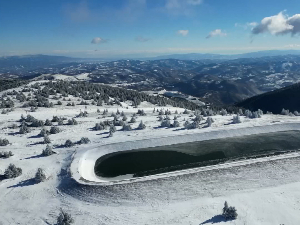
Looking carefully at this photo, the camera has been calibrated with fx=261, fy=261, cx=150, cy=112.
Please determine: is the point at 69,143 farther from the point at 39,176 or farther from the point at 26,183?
the point at 26,183

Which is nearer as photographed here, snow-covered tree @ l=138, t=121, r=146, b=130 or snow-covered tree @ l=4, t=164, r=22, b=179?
snow-covered tree @ l=4, t=164, r=22, b=179

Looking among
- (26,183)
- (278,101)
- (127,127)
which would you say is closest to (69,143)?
(26,183)

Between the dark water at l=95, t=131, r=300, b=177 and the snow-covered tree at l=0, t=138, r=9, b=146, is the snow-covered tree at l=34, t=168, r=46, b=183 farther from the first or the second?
the snow-covered tree at l=0, t=138, r=9, b=146

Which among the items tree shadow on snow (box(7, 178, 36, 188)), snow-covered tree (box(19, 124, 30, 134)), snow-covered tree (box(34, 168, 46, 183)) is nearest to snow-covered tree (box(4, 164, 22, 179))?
tree shadow on snow (box(7, 178, 36, 188))

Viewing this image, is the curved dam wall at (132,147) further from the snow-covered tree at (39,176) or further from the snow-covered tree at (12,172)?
the snow-covered tree at (12,172)

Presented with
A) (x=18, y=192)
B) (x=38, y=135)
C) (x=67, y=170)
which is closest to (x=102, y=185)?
(x=67, y=170)
